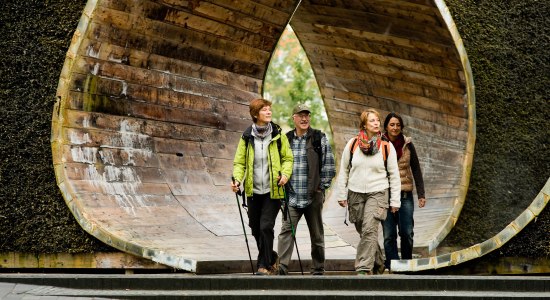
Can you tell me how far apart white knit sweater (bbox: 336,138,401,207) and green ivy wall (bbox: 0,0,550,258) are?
1476 millimetres

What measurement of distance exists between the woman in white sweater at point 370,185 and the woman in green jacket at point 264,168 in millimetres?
629

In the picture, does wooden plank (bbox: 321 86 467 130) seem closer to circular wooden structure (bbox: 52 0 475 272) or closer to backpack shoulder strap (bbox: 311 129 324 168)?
circular wooden structure (bbox: 52 0 475 272)

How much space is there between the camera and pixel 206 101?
17.9 m

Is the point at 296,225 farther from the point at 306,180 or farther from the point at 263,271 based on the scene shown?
the point at 263,271

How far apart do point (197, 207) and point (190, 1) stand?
2555mm

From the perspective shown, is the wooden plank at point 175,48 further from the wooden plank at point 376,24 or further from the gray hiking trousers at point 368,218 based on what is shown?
the gray hiking trousers at point 368,218

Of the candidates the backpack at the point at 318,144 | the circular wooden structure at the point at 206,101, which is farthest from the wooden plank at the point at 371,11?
the backpack at the point at 318,144

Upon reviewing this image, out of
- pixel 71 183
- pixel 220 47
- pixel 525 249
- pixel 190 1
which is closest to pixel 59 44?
pixel 71 183

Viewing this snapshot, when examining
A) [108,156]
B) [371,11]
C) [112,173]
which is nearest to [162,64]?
[108,156]

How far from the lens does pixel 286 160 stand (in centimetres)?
1227

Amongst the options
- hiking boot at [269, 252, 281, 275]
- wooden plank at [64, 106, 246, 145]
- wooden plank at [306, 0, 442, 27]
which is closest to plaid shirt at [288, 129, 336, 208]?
hiking boot at [269, 252, 281, 275]

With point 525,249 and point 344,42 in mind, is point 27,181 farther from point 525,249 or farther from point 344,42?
point 344,42

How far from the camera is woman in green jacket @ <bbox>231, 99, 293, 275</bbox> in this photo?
12.2 meters

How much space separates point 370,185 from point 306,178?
1.99 ft
